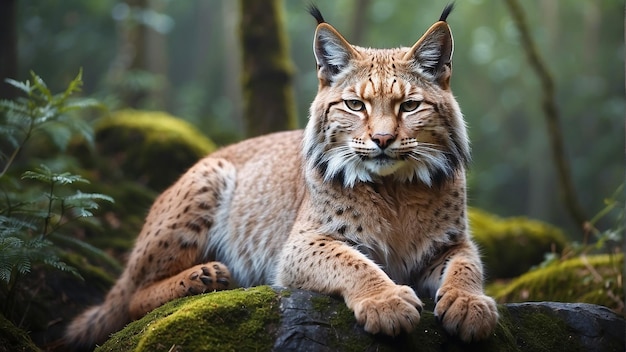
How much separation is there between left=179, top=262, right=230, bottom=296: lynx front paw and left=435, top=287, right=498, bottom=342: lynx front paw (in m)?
1.92

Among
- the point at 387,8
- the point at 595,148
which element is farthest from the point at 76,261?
the point at 387,8

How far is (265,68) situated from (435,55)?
5119mm

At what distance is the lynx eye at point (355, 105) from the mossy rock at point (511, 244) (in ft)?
16.7

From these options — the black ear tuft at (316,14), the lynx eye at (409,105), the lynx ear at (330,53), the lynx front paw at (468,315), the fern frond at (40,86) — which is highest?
the black ear tuft at (316,14)

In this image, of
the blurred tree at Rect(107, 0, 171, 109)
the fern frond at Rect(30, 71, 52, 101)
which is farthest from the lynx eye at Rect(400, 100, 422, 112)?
the blurred tree at Rect(107, 0, 171, 109)

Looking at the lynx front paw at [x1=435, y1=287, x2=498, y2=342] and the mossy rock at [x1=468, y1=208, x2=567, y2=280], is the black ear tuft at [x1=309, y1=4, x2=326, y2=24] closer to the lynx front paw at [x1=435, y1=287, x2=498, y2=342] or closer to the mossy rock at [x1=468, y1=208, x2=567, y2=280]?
the lynx front paw at [x1=435, y1=287, x2=498, y2=342]

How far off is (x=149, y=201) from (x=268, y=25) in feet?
9.94

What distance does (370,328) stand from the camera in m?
4.14

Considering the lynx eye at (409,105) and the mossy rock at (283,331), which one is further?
the lynx eye at (409,105)

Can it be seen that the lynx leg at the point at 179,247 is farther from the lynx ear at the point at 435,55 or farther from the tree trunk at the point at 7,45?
the tree trunk at the point at 7,45

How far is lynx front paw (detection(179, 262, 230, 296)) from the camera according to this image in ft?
18.3

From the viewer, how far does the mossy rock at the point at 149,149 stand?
33.6 feet

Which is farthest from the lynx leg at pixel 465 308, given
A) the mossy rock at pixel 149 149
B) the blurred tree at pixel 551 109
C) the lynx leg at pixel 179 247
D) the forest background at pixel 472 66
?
the forest background at pixel 472 66

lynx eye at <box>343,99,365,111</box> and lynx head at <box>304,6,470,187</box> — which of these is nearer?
lynx head at <box>304,6,470,187</box>
